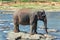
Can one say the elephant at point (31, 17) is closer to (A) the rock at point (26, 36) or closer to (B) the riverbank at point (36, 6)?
(A) the rock at point (26, 36)

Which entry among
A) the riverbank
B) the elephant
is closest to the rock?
the elephant

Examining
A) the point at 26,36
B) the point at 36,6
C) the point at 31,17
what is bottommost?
the point at 36,6

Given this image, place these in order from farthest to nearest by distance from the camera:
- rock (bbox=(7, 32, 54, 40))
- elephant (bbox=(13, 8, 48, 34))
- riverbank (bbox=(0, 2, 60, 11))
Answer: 1. riverbank (bbox=(0, 2, 60, 11))
2. elephant (bbox=(13, 8, 48, 34))
3. rock (bbox=(7, 32, 54, 40))

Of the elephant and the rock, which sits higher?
the elephant

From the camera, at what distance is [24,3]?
42.2m

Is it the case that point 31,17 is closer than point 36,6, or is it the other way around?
point 31,17

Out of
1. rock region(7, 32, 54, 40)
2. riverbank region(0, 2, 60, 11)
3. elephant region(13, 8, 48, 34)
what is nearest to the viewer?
rock region(7, 32, 54, 40)

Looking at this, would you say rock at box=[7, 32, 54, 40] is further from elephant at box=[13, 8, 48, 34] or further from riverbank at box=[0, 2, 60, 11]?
riverbank at box=[0, 2, 60, 11]

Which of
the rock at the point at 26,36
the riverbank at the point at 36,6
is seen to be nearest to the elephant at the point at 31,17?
the rock at the point at 26,36

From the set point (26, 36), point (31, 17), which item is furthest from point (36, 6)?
point (26, 36)

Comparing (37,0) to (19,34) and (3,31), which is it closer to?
(3,31)

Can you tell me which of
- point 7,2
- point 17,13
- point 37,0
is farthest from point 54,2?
point 17,13

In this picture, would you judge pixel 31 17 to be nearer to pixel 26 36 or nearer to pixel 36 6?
pixel 26 36

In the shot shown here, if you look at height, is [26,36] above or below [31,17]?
below
